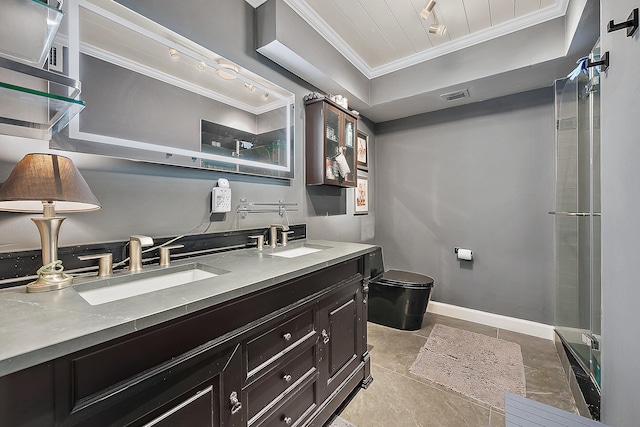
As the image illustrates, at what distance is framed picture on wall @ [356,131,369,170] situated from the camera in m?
2.99

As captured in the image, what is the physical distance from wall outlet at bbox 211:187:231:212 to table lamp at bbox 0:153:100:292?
61cm

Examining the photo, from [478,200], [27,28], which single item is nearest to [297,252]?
[27,28]

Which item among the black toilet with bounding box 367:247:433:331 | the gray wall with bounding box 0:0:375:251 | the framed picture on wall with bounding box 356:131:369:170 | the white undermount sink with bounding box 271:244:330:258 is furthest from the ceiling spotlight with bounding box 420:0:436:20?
the black toilet with bounding box 367:247:433:331

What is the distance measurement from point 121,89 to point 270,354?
1.32m

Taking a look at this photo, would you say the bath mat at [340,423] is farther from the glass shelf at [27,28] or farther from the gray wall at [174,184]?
the glass shelf at [27,28]

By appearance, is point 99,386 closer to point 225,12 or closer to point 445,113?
point 225,12

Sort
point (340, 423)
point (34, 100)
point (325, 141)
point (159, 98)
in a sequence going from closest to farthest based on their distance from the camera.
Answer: point (34, 100)
point (159, 98)
point (340, 423)
point (325, 141)

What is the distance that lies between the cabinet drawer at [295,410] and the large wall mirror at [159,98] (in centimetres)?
125

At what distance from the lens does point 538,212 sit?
7.93 feet

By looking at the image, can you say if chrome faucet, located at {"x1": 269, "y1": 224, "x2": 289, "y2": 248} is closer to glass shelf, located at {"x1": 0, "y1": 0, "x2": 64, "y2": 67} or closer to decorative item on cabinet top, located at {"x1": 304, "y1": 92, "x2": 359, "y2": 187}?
decorative item on cabinet top, located at {"x1": 304, "y1": 92, "x2": 359, "y2": 187}

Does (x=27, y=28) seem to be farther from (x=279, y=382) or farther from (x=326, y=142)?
(x=326, y=142)

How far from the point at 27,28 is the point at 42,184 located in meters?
0.48

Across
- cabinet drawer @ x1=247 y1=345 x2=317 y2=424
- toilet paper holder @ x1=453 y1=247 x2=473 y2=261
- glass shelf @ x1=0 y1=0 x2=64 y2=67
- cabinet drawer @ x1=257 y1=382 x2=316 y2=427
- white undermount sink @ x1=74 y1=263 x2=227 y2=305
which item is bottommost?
cabinet drawer @ x1=257 y1=382 x2=316 y2=427

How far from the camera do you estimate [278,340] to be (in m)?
1.09
